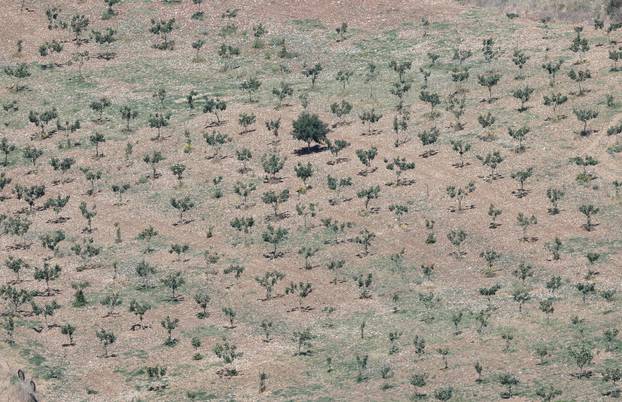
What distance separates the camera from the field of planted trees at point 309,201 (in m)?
65.9

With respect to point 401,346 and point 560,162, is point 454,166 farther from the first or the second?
point 401,346

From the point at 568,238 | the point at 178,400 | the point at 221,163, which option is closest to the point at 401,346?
the point at 178,400

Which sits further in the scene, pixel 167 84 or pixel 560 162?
pixel 167 84

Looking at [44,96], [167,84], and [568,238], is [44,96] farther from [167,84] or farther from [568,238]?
[568,238]

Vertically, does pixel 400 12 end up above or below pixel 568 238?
above

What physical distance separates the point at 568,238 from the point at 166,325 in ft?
72.9

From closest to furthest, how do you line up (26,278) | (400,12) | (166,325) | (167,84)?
(166,325) < (26,278) < (167,84) < (400,12)

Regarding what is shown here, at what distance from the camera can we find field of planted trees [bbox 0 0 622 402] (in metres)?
65.9

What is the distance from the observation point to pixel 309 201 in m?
85.4

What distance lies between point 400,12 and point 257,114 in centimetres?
2063

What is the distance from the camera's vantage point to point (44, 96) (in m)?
103

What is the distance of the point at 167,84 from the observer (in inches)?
4124

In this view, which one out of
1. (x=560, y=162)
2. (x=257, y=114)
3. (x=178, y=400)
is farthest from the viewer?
(x=257, y=114)

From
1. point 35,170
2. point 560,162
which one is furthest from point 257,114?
point 560,162
